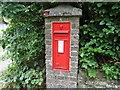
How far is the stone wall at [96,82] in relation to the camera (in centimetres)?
154

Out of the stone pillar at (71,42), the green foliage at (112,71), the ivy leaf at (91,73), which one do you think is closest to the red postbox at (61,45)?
the stone pillar at (71,42)

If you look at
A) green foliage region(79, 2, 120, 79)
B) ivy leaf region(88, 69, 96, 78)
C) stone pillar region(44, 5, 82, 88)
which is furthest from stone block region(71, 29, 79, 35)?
ivy leaf region(88, 69, 96, 78)

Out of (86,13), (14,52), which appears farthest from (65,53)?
(14,52)

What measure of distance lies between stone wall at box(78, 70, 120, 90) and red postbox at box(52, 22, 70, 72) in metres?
0.34

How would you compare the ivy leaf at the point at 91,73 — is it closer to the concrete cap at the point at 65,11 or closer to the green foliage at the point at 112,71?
the green foliage at the point at 112,71

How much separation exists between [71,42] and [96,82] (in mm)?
905

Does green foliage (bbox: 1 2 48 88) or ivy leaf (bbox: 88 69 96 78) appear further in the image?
green foliage (bbox: 1 2 48 88)

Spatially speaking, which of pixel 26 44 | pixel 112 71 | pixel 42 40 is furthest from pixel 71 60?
pixel 26 44

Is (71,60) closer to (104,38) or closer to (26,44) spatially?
(104,38)

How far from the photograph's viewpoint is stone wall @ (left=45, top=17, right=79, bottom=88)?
5.02 feet

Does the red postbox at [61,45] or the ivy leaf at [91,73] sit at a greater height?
the red postbox at [61,45]

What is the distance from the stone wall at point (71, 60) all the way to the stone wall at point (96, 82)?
14cm

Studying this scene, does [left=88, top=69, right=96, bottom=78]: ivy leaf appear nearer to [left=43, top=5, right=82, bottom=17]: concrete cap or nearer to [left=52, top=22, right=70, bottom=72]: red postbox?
[left=52, top=22, right=70, bottom=72]: red postbox

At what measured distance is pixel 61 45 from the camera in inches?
61.2
